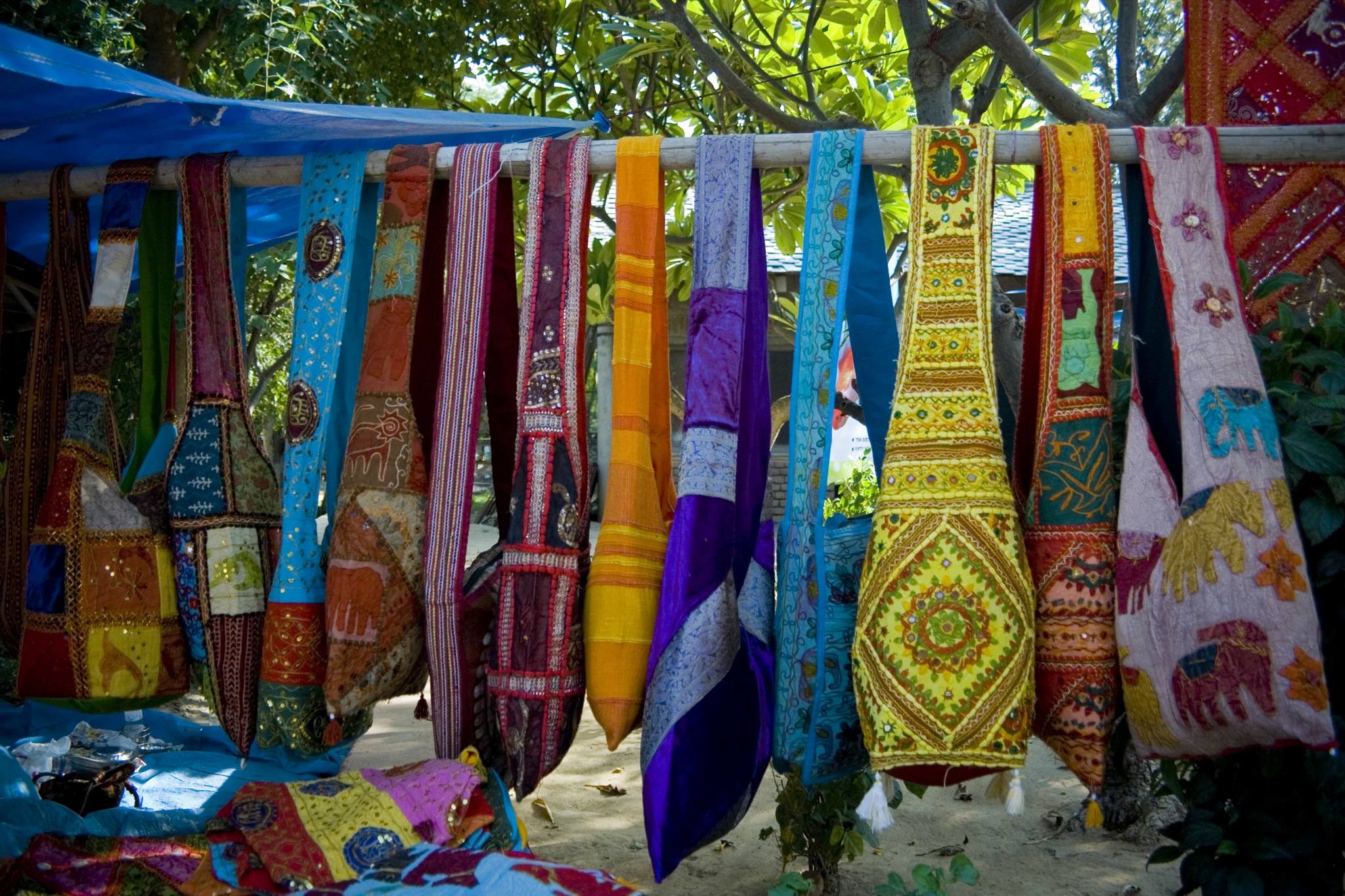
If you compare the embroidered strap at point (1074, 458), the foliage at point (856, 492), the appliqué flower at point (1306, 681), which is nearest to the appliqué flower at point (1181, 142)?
the embroidered strap at point (1074, 458)

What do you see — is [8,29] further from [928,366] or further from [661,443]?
[928,366]

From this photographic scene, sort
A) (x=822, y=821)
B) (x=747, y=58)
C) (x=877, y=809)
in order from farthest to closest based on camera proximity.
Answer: (x=747, y=58) < (x=877, y=809) < (x=822, y=821)

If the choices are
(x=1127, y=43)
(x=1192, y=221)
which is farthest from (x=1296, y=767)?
(x=1127, y=43)

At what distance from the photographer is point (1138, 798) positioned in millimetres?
3189

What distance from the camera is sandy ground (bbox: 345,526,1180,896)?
2854mm

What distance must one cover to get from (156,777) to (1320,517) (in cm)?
293

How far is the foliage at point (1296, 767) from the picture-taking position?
1.65 metres

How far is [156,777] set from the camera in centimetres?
302

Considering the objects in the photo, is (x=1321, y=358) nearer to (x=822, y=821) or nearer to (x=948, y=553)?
(x=948, y=553)

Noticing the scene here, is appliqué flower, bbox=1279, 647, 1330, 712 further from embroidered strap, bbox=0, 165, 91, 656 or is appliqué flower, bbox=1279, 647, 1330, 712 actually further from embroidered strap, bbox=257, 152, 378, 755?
embroidered strap, bbox=0, 165, 91, 656

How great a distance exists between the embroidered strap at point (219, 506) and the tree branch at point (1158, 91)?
97.8 inches

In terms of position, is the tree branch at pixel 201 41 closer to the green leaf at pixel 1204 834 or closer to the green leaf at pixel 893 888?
the green leaf at pixel 893 888

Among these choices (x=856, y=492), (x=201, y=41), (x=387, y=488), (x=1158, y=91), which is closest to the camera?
(x=387, y=488)

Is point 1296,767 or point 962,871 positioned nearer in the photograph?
point 1296,767
